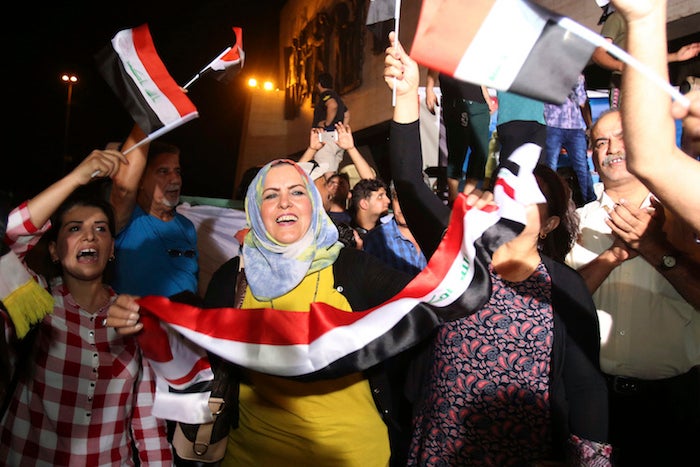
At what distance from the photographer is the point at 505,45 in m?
1.40

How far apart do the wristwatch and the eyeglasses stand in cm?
265

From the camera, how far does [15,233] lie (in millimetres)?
2064

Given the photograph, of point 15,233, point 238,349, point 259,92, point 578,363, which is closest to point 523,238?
point 578,363

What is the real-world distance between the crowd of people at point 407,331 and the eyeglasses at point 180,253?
0.78 meters

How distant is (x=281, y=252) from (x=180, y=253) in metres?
1.38

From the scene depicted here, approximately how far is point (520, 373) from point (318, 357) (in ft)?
2.47

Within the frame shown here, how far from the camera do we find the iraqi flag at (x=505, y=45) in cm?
136

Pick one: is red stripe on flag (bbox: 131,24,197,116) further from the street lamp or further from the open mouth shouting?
the street lamp

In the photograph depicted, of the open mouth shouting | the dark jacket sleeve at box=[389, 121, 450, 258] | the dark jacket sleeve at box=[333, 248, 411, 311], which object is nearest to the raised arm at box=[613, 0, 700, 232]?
the dark jacket sleeve at box=[389, 121, 450, 258]

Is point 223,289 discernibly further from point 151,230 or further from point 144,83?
point 151,230

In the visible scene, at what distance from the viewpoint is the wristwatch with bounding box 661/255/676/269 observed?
2.07 m

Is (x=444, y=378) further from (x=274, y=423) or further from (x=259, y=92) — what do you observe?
(x=259, y=92)

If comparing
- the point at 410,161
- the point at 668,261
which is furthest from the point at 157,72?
the point at 668,261

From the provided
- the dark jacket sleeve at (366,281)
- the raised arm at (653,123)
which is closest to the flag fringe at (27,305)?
the dark jacket sleeve at (366,281)
